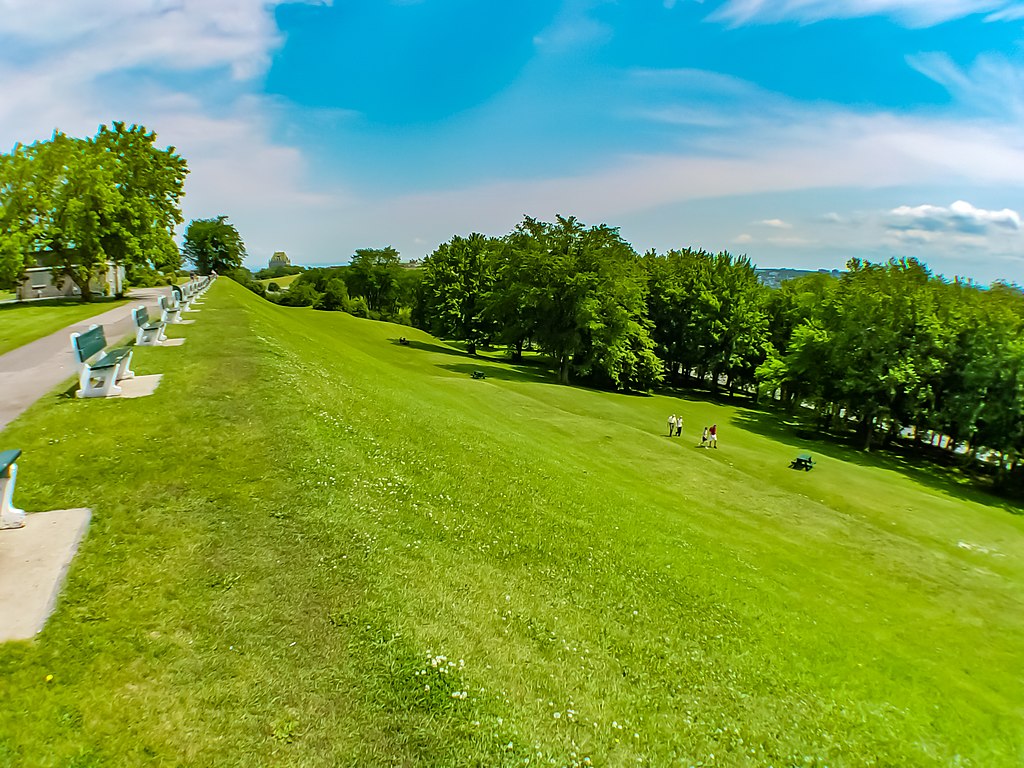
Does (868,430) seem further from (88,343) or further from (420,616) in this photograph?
(88,343)

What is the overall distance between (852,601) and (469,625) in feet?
38.2

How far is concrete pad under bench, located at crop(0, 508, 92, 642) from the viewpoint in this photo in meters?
6.14

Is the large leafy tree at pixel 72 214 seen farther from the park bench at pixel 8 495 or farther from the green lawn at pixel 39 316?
the park bench at pixel 8 495

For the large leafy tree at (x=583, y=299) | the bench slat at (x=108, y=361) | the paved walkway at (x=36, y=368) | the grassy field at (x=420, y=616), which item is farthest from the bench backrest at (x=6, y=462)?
the large leafy tree at (x=583, y=299)

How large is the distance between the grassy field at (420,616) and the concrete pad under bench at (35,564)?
21 centimetres

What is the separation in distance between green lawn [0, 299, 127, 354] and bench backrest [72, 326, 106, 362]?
291 inches

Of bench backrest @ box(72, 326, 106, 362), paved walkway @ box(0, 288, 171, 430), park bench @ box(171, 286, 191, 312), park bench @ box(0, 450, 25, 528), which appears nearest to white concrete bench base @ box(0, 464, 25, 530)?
park bench @ box(0, 450, 25, 528)

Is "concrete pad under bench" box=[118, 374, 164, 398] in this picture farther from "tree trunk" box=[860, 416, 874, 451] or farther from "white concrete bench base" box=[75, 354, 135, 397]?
"tree trunk" box=[860, 416, 874, 451]

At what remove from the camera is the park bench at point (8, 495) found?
744cm

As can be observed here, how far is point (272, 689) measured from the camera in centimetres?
607

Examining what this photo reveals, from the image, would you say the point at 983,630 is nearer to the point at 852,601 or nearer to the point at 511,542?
the point at 852,601

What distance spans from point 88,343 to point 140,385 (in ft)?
4.61

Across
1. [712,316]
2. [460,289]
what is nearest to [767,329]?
[712,316]

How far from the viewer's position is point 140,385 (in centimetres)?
1364
